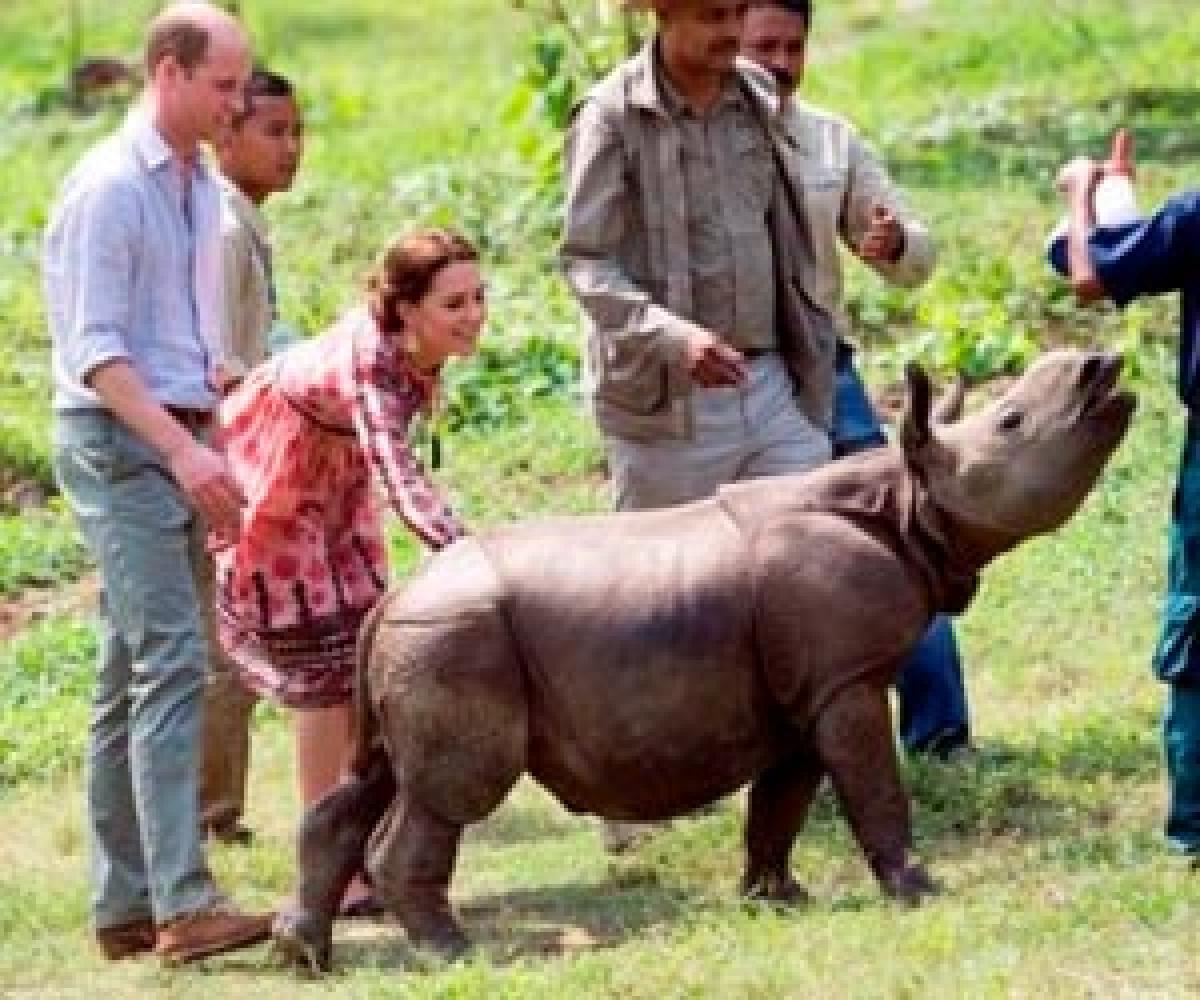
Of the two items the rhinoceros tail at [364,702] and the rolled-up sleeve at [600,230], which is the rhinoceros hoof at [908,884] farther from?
the rolled-up sleeve at [600,230]

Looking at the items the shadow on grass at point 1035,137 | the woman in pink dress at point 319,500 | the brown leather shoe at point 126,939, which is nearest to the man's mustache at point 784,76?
the woman in pink dress at point 319,500

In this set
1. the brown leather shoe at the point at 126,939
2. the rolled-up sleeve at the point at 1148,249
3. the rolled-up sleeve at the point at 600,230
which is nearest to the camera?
the rolled-up sleeve at the point at 1148,249

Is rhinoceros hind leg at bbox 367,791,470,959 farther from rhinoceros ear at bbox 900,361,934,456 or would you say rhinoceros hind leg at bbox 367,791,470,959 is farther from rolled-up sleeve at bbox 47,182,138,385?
rhinoceros ear at bbox 900,361,934,456

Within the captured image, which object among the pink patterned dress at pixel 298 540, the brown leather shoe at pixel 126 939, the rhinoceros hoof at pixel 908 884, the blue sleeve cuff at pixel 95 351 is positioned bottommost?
the brown leather shoe at pixel 126 939

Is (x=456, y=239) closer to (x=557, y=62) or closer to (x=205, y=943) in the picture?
(x=205, y=943)

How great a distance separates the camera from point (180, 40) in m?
7.36

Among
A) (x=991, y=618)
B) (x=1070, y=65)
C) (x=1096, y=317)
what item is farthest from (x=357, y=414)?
(x=1070, y=65)

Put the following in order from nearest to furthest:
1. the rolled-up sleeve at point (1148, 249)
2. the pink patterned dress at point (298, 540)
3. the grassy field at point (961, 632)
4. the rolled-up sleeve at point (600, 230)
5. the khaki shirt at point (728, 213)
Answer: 1. the grassy field at point (961, 632)
2. the rolled-up sleeve at point (1148, 249)
3. the pink patterned dress at point (298, 540)
4. the rolled-up sleeve at point (600, 230)
5. the khaki shirt at point (728, 213)

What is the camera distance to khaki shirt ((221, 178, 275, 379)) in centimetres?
838

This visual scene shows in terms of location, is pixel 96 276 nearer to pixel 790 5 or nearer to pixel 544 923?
pixel 544 923

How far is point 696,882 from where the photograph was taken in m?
7.98

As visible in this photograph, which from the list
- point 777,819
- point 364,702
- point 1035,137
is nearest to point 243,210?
point 364,702

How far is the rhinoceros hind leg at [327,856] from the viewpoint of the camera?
740 cm

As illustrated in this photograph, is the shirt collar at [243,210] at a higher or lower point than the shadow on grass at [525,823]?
higher
